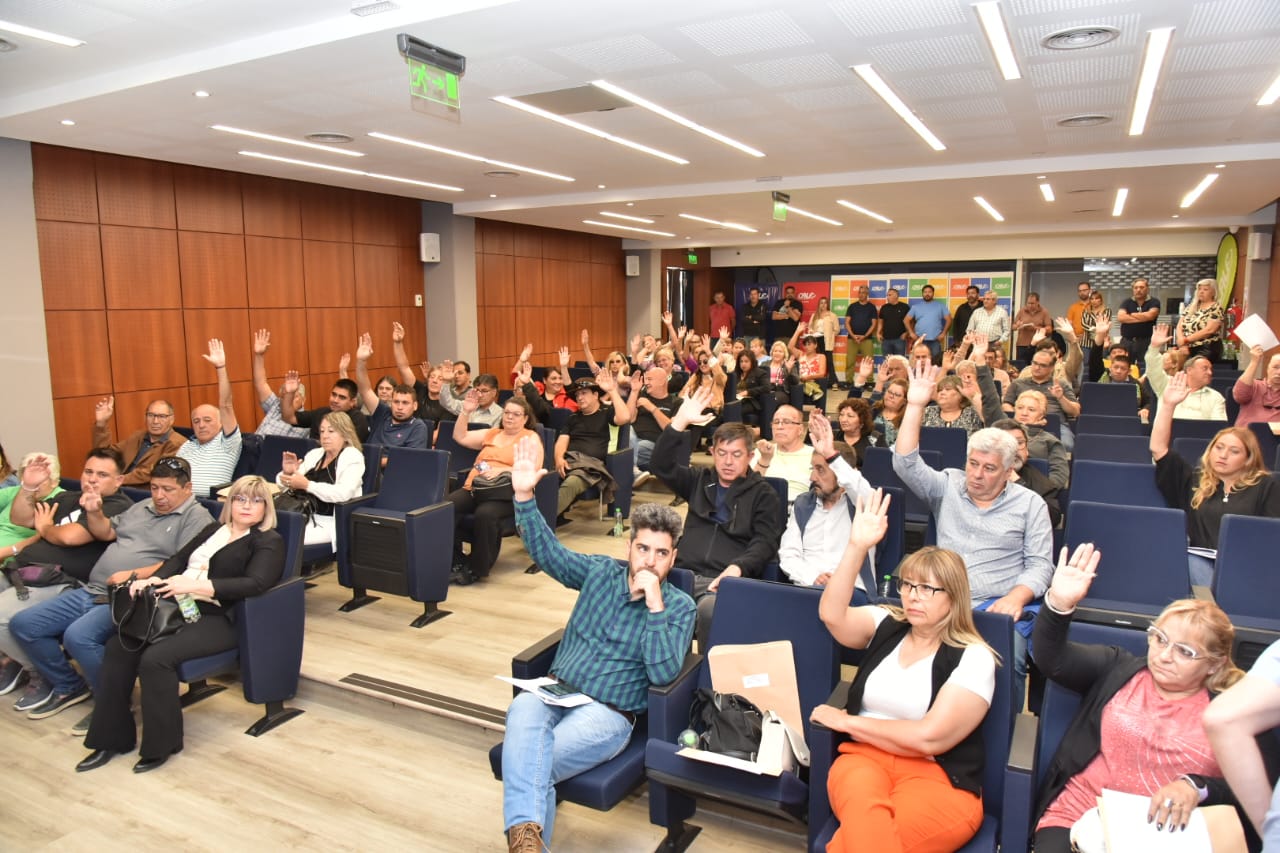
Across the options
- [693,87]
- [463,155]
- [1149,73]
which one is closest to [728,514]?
[693,87]

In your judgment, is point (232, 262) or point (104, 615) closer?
point (104, 615)

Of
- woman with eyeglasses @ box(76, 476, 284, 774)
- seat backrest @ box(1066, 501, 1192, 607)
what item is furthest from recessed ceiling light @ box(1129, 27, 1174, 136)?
woman with eyeglasses @ box(76, 476, 284, 774)

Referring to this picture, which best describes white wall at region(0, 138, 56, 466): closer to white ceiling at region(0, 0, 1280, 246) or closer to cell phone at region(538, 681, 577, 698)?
white ceiling at region(0, 0, 1280, 246)

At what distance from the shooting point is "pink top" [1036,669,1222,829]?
6.81ft

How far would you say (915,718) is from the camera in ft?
7.86

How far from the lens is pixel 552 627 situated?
15.5 feet

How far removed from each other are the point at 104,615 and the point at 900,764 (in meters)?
3.51

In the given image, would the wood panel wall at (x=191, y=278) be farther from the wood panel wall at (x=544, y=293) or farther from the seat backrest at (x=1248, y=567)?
the seat backrest at (x=1248, y=567)

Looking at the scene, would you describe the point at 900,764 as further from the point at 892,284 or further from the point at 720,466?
the point at 892,284

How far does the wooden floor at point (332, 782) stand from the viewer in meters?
2.99

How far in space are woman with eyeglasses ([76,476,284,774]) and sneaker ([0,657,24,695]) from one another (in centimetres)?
99

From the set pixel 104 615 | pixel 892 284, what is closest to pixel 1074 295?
pixel 892 284

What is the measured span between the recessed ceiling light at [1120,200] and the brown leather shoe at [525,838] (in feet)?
32.2

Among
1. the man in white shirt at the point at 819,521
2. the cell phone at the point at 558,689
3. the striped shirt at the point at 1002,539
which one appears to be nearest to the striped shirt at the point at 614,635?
the cell phone at the point at 558,689
